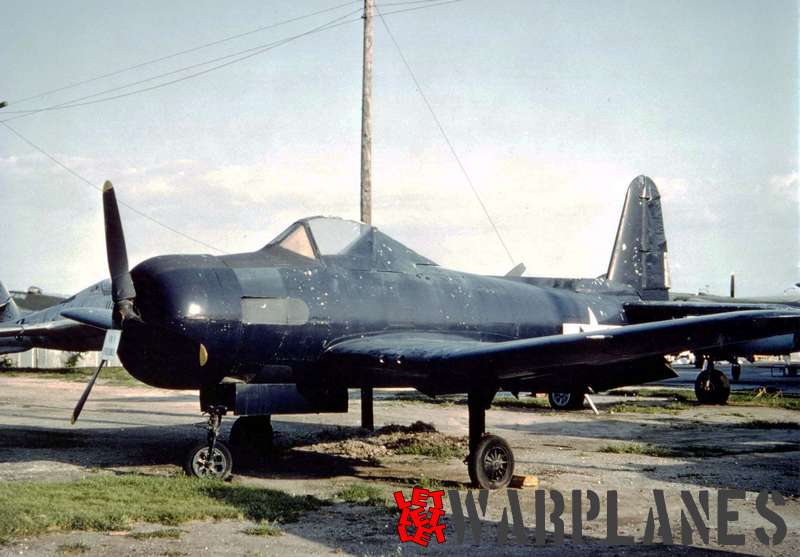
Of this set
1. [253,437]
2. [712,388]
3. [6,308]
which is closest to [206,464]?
[253,437]

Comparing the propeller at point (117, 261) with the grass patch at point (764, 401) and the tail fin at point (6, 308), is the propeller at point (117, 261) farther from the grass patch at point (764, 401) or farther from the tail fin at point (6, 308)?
the tail fin at point (6, 308)

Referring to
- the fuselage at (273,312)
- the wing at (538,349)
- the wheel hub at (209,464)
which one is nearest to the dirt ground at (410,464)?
the wheel hub at (209,464)

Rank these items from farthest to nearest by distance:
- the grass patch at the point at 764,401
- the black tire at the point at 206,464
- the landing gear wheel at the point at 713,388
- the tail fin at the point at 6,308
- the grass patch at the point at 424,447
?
the tail fin at the point at 6,308 < the landing gear wheel at the point at 713,388 < the grass patch at the point at 764,401 < the grass patch at the point at 424,447 < the black tire at the point at 206,464

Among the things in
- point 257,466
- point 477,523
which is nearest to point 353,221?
point 257,466

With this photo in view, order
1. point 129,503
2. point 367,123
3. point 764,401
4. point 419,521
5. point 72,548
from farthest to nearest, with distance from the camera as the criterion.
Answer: point 764,401, point 367,123, point 129,503, point 419,521, point 72,548

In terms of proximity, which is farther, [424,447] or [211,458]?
[424,447]

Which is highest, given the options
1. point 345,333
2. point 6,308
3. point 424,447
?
point 6,308

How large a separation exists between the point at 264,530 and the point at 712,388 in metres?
16.8

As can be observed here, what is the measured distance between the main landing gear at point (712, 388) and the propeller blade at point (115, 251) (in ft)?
52.5

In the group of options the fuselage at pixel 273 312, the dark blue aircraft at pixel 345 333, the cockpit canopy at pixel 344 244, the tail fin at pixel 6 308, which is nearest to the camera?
the dark blue aircraft at pixel 345 333

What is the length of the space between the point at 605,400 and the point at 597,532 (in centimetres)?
1576

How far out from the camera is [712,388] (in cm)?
2066

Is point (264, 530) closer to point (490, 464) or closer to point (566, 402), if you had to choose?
point (490, 464)

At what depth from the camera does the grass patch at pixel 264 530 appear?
6.27 m
